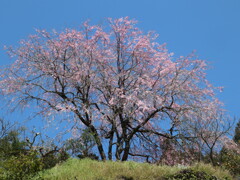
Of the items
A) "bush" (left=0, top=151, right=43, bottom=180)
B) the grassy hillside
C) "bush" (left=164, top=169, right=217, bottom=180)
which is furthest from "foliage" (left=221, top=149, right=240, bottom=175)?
"bush" (left=0, top=151, right=43, bottom=180)

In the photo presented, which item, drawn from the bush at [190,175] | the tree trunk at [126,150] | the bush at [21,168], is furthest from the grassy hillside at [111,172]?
the tree trunk at [126,150]

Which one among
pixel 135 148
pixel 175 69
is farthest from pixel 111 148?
pixel 175 69

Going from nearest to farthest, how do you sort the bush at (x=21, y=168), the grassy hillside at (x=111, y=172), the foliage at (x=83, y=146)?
the bush at (x=21, y=168)
the grassy hillside at (x=111, y=172)
the foliage at (x=83, y=146)

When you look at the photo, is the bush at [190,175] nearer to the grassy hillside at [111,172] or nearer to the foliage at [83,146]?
the grassy hillside at [111,172]

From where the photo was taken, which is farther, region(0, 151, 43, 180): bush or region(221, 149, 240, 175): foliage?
region(221, 149, 240, 175): foliage

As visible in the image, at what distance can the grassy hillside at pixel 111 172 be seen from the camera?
27.2 feet

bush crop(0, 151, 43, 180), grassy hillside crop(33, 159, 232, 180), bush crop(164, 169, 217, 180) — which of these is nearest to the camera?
bush crop(0, 151, 43, 180)

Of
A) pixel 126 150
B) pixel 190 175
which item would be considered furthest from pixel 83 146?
pixel 190 175

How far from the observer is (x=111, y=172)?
8555mm

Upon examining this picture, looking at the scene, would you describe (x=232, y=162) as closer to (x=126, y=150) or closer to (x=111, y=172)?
(x=126, y=150)

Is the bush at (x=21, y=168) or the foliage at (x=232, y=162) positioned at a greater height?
the foliage at (x=232, y=162)

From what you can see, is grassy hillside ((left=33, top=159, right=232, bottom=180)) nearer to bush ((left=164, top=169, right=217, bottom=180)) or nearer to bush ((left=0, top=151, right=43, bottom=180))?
bush ((left=164, top=169, right=217, bottom=180))

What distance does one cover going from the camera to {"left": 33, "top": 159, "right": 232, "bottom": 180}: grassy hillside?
8297 mm

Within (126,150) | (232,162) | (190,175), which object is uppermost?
(126,150)
